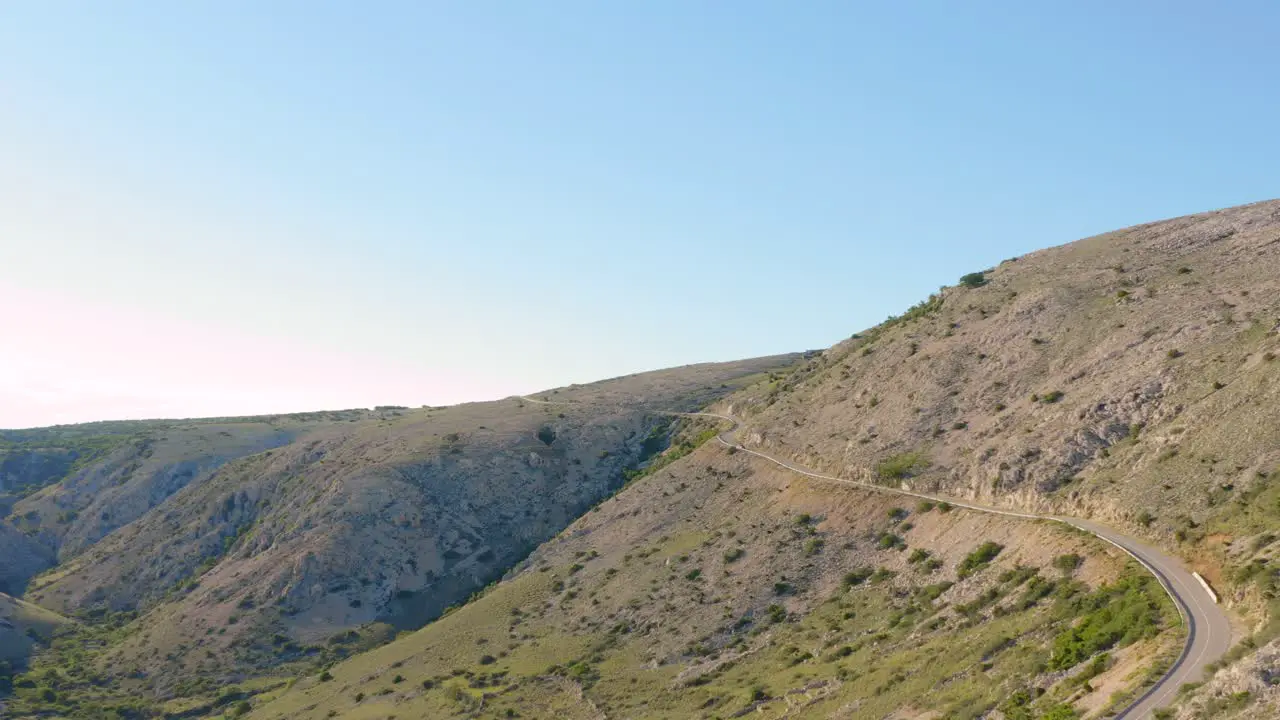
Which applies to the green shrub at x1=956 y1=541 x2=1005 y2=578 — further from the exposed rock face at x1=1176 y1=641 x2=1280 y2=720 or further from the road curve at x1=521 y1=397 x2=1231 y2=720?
the exposed rock face at x1=1176 y1=641 x2=1280 y2=720

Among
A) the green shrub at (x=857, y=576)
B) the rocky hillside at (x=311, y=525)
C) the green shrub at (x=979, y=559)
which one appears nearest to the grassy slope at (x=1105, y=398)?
the green shrub at (x=979, y=559)

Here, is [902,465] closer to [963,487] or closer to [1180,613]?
[963,487]

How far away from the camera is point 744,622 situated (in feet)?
185

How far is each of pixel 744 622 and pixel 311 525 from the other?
58371 millimetres

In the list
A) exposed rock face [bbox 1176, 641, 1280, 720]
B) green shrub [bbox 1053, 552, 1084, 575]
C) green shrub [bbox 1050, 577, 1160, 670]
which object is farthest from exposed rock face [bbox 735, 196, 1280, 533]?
exposed rock face [bbox 1176, 641, 1280, 720]

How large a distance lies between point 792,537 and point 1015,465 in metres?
15.1

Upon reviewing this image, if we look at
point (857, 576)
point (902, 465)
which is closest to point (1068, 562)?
point (857, 576)

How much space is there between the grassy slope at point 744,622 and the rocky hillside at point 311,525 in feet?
Result: 39.6

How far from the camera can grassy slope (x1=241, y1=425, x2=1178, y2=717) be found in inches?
1518

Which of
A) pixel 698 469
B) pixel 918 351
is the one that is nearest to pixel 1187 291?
pixel 918 351

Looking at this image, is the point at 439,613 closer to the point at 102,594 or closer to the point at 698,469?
the point at 698,469

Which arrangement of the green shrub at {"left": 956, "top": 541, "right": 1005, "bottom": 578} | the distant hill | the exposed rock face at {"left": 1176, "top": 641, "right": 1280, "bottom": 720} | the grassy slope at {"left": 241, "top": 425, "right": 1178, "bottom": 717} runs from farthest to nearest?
the green shrub at {"left": 956, "top": 541, "right": 1005, "bottom": 578} < the distant hill < the grassy slope at {"left": 241, "top": 425, "right": 1178, "bottom": 717} < the exposed rock face at {"left": 1176, "top": 641, "right": 1280, "bottom": 720}

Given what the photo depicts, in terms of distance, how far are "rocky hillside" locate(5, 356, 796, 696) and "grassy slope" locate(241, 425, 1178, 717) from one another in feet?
39.6

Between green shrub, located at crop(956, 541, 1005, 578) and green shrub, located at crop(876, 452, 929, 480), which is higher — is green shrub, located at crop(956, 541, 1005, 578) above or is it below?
below
